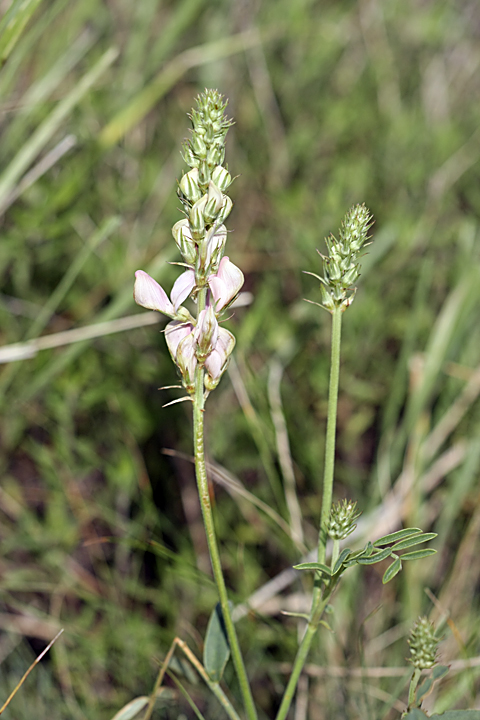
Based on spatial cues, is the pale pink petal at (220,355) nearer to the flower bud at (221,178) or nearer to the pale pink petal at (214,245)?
the pale pink petal at (214,245)

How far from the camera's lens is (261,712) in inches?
72.3

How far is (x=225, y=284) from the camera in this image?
0.98 m

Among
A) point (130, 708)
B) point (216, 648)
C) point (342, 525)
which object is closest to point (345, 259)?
point (342, 525)

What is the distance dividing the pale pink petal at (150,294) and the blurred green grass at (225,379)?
631 millimetres

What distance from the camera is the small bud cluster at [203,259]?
88 centimetres

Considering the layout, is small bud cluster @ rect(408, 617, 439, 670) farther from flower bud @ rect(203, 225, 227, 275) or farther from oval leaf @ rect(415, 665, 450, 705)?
flower bud @ rect(203, 225, 227, 275)

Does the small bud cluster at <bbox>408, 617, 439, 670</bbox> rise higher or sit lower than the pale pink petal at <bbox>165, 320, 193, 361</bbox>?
lower

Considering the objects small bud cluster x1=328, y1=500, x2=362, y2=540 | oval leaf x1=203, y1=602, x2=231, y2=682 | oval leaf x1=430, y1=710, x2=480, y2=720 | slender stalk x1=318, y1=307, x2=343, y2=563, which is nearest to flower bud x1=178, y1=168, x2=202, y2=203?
slender stalk x1=318, y1=307, x2=343, y2=563

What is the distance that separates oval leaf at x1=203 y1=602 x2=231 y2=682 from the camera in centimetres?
118

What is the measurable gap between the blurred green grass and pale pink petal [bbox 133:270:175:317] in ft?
2.07

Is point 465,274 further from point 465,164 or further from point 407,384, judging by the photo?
point 465,164

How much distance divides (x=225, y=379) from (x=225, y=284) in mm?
1534

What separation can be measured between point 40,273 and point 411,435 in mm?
1573

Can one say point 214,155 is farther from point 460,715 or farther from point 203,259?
point 460,715
